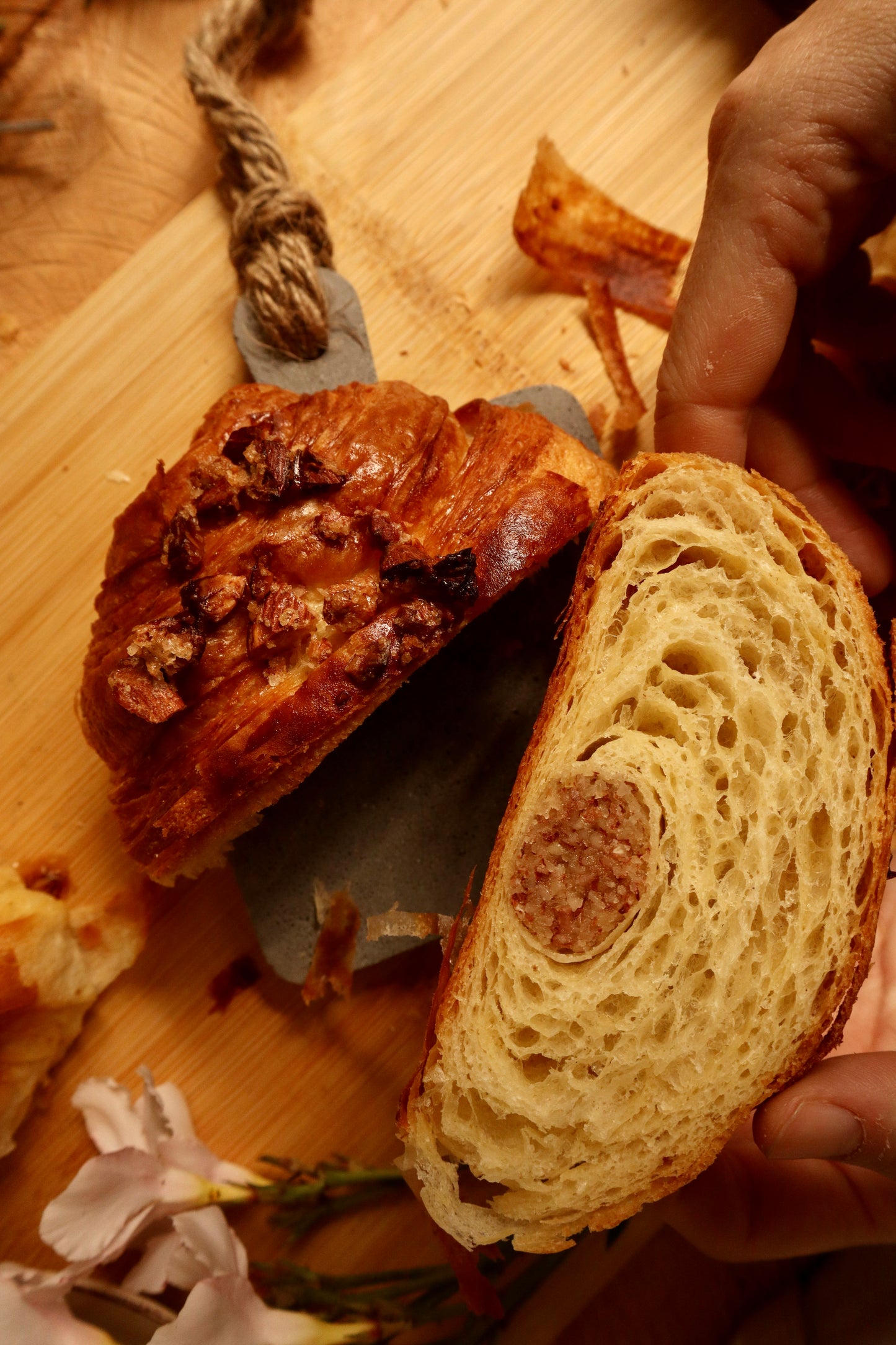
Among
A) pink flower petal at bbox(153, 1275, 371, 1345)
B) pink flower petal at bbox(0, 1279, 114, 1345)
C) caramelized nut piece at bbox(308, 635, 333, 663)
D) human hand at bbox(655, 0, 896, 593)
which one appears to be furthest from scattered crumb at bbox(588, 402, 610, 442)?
pink flower petal at bbox(0, 1279, 114, 1345)

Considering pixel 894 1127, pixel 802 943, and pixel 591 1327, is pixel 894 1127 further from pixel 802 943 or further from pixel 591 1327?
pixel 591 1327

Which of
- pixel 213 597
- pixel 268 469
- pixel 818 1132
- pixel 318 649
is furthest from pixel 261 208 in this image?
pixel 818 1132

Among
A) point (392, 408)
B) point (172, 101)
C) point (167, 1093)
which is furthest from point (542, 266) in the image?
point (167, 1093)

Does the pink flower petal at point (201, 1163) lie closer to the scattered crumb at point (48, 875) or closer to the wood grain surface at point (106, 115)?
the scattered crumb at point (48, 875)

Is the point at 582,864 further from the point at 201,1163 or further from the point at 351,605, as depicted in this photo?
the point at 201,1163

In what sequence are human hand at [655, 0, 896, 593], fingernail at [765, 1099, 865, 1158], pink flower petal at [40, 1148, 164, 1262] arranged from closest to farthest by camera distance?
fingernail at [765, 1099, 865, 1158]
human hand at [655, 0, 896, 593]
pink flower petal at [40, 1148, 164, 1262]

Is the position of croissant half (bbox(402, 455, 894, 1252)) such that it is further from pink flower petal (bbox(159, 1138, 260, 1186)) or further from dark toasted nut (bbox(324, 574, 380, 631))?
pink flower petal (bbox(159, 1138, 260, 1186))
